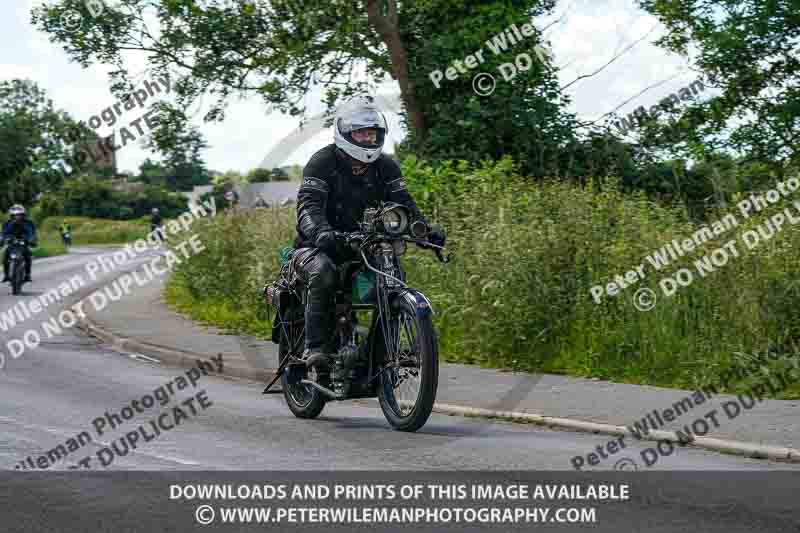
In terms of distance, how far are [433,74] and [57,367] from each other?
36.7 ft

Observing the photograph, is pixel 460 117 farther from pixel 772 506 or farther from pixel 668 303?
pixel 772 506

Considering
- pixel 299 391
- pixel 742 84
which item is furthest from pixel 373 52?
pixel 299 391

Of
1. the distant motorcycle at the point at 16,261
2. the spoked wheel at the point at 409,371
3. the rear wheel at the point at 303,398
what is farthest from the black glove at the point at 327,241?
the distant motorcycle at the point at 16,261

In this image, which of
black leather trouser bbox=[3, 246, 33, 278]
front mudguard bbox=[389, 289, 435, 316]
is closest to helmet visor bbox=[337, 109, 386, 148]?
front mudguard bbox=[389, 289, 435, 316]

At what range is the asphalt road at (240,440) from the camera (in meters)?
7.61

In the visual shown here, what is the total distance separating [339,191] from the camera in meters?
9.47

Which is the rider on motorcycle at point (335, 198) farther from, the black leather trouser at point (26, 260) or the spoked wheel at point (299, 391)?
the black leather trouser at point (26, 260)

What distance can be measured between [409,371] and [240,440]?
1.37 meters

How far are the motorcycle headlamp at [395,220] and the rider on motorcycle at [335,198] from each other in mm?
152

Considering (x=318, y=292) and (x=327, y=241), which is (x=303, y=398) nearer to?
(x=318, y=292)

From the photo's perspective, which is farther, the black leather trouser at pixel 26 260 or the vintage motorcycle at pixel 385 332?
the black leather trouser at pixel 26 260

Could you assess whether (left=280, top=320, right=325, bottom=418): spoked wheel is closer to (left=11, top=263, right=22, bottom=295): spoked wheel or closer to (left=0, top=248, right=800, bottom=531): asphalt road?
(left=0, top=248, right=800, bottom=531): asphalt road

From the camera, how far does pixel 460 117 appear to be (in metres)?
23.7

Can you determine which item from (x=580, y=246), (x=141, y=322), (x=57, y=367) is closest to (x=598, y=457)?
(x=580, y=246)
